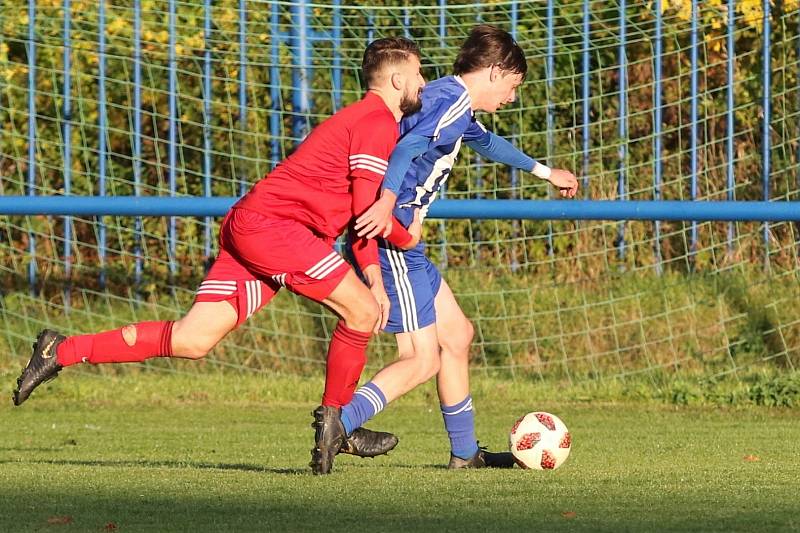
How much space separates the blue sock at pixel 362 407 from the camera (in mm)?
5457

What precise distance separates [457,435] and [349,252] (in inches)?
33.9

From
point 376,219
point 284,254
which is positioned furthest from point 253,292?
point 376,219

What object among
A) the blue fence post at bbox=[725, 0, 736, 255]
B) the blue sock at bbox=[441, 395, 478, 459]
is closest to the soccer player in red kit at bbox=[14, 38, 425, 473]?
the blue sock at bbox=[441, 395, 478, 459]

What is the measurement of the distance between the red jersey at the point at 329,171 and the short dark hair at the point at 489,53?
1.58 ft

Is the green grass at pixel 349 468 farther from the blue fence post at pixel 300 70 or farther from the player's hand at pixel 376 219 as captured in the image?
the blue fence post at pixel 300 70

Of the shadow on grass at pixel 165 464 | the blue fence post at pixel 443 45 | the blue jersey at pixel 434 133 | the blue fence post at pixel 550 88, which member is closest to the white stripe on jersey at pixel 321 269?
the blue jersey at pixel 434 133

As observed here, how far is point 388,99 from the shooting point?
18.3ft

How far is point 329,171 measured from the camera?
5469 millimetres

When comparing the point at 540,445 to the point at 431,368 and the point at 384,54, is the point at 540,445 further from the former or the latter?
the point at 384,54

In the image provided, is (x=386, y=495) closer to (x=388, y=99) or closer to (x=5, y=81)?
(x=388, y=99)

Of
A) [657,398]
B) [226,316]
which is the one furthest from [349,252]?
[657,398]

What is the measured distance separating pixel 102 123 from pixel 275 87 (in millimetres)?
1094

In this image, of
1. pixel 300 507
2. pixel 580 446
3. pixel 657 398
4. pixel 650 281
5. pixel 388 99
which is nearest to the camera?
pixel 300 507

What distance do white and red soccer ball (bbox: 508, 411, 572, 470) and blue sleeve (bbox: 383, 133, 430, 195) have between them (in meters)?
1.07
